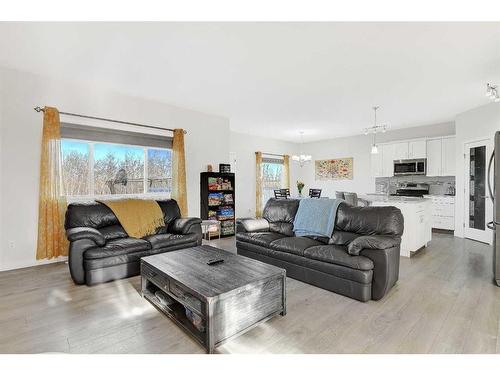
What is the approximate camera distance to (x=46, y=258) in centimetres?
377

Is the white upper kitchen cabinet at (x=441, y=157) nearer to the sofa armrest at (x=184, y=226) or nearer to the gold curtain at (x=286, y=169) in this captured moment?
the gold curtain at (x=286, y=169)

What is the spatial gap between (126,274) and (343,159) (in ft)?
23.5

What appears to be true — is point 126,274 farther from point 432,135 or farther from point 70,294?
point 432,135

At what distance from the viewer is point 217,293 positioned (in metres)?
1.87

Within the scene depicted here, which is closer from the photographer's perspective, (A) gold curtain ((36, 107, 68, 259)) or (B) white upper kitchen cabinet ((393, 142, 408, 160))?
(A) gold curtain ((36, 107, 68, 259))

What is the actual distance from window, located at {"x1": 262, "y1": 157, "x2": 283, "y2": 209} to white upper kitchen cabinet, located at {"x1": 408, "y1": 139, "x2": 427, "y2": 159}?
379 centimetres

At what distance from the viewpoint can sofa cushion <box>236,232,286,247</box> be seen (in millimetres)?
3505

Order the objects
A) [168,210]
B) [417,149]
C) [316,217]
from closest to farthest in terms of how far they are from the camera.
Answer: [316,217]
[168,210]
[417,149]

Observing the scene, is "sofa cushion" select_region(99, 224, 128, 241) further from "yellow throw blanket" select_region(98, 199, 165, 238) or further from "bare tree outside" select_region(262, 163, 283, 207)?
"bare tree outside" select_region(262, 163, 283, 207)

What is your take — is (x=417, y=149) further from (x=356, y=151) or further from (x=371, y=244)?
(x=371, y=244)

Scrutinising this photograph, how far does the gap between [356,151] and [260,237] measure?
5.73 metres

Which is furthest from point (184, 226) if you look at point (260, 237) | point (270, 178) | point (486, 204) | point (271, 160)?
point (486, 204)

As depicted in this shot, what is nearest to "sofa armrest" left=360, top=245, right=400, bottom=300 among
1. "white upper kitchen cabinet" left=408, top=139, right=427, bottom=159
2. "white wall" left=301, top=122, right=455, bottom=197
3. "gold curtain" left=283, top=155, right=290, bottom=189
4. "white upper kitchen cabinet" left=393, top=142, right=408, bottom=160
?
"white upper kitchen cabinet" left=408, top=139, right=427, bottom=159
